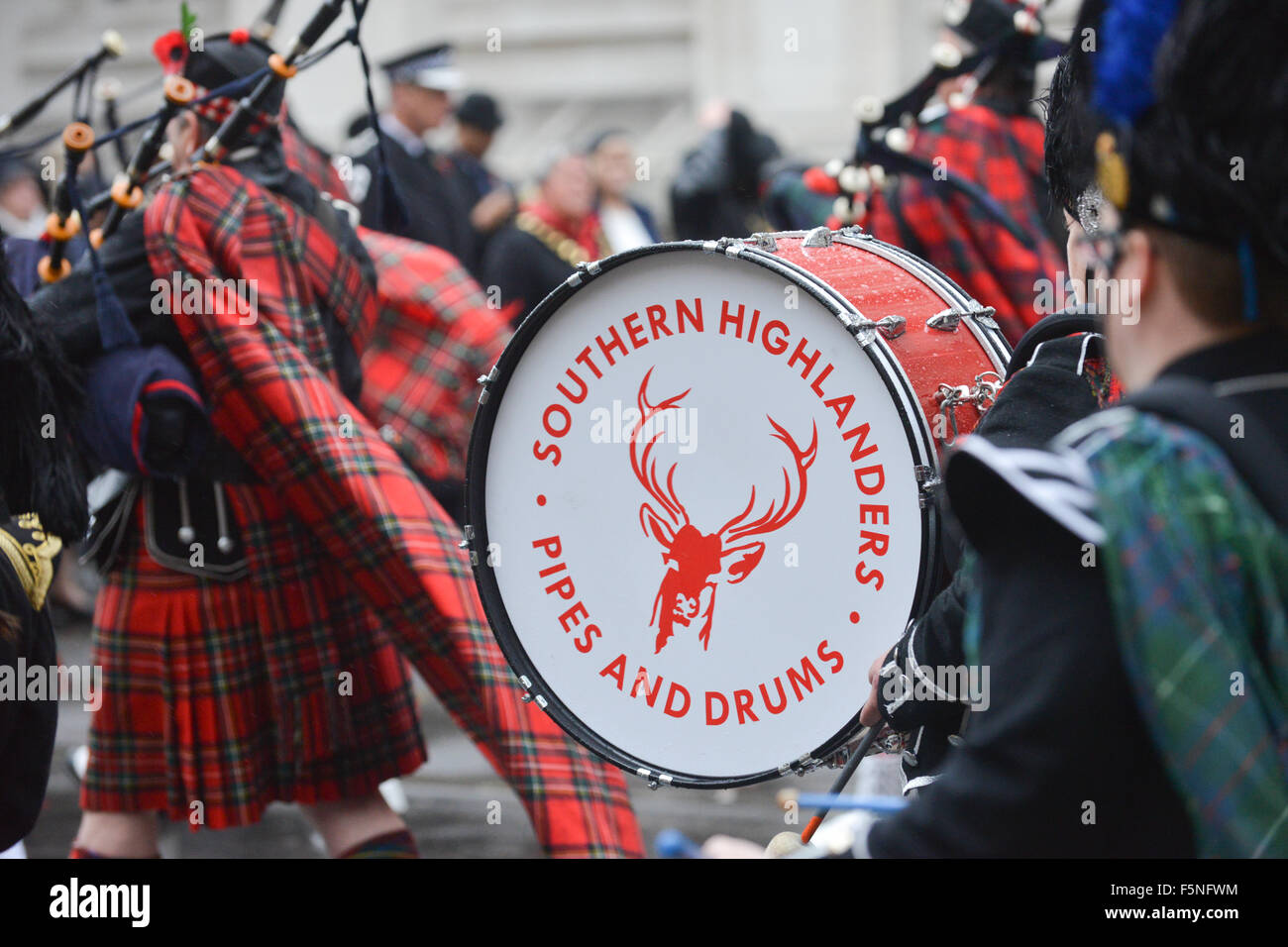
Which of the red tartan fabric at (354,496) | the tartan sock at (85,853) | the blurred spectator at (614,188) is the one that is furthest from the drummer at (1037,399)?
the blurred spectator at (614,188)

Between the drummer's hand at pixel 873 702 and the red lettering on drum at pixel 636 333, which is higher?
the red lettering on drum at pixel 636 333

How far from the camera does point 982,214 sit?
13.8ft

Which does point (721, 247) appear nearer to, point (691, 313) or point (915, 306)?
point (691, 313)

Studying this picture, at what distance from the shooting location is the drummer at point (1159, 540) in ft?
4.06

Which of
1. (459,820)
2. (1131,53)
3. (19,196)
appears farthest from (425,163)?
(1131,53)

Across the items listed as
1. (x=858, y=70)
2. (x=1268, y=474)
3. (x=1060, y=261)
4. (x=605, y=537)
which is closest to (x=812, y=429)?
(x=605, y=537)

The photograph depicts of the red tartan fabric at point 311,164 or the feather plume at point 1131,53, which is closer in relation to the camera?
the feather plume at point 1131,53

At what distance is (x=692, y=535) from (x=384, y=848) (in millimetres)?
1251

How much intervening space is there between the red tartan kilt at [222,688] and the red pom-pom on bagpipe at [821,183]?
215 cm

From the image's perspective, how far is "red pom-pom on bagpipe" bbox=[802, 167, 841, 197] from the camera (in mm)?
4812

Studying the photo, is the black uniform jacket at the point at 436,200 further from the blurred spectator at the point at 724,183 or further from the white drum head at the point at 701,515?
the white drum head at the point at 701,515

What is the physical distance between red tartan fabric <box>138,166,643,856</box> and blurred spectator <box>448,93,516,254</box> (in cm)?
461

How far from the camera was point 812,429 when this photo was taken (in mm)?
2201
